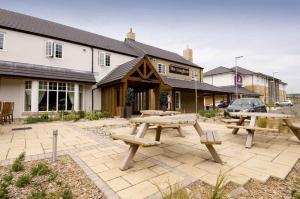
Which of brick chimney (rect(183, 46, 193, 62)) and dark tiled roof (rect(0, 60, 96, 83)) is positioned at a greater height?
brick chimney (rect(183, 46, 193, 62))

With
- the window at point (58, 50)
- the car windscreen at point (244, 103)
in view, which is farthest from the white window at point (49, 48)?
the car windscreen at point (244, 103)

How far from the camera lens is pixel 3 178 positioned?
2521 mm

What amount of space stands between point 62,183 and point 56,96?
11.6 meters

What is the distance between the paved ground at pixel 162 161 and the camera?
248 cm

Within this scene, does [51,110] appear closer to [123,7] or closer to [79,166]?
[123,7]

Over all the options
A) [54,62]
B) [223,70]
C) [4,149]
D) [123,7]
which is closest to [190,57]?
[223,70]

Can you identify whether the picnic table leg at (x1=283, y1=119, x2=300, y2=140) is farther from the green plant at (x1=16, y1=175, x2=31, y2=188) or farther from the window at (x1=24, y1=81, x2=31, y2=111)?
the window at (x1=24, y1=81, x2=31, y2=111)

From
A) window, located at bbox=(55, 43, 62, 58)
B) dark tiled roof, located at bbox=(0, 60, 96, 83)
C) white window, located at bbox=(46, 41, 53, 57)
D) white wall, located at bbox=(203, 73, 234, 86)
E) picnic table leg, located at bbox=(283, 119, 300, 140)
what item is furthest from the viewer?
white wall, located at bbox=(203, 73, 234, 86)

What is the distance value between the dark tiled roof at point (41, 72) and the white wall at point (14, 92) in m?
0.92

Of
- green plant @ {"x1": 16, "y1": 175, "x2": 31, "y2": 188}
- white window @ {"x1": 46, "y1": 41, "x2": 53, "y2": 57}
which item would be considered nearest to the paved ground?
green plant @ {"x1": 16, "y1": 175, "x2": 31, "y2": 188}

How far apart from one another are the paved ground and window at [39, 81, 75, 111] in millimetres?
7731

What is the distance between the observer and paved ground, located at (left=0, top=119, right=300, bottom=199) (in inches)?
97.6

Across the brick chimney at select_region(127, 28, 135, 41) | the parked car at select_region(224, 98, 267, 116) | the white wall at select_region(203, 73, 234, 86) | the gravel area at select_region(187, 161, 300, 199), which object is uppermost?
the brick chimney at select_region(127, 28, 135, 41)

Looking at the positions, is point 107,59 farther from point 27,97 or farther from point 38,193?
point 38,193
